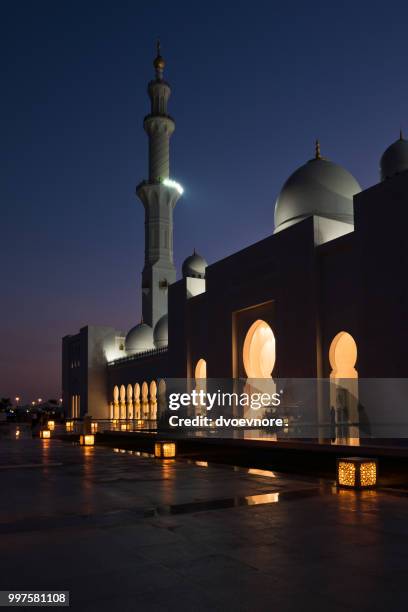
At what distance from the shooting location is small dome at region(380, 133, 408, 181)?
48.0 ft

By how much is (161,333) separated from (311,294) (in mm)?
15792

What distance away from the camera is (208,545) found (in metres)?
3.24

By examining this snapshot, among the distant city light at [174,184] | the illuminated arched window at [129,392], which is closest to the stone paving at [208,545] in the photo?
the distant city light at [174,184]

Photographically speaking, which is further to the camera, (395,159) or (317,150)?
(317,150)

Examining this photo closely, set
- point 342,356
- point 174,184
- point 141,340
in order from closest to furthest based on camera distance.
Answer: point 342,356 < point 174,184 < point 141,340

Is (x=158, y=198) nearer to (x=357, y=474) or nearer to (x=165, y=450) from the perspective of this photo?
(x=165, y=450)

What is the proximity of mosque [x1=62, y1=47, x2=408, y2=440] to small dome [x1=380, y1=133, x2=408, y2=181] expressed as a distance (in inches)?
1.0

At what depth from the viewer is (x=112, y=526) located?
150 inches

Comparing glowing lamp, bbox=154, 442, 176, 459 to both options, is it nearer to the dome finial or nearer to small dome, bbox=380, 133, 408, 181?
small dome, bbox=380, 133, 408, 181

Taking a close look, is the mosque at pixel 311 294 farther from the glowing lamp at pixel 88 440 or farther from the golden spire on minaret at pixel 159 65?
the golden spire on minaret at pixel 159 65

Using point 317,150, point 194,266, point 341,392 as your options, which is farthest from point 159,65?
point 341,392

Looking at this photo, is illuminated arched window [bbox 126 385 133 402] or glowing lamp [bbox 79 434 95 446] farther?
illuminated arched window [bbox 126 385 133 402]

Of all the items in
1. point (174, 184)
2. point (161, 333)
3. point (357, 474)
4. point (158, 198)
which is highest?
point (174, 184)

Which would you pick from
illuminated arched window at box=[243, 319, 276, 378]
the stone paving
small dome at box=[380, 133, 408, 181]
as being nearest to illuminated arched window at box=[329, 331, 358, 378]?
illuminated arched window at box=[243, 319, 276, 378]
